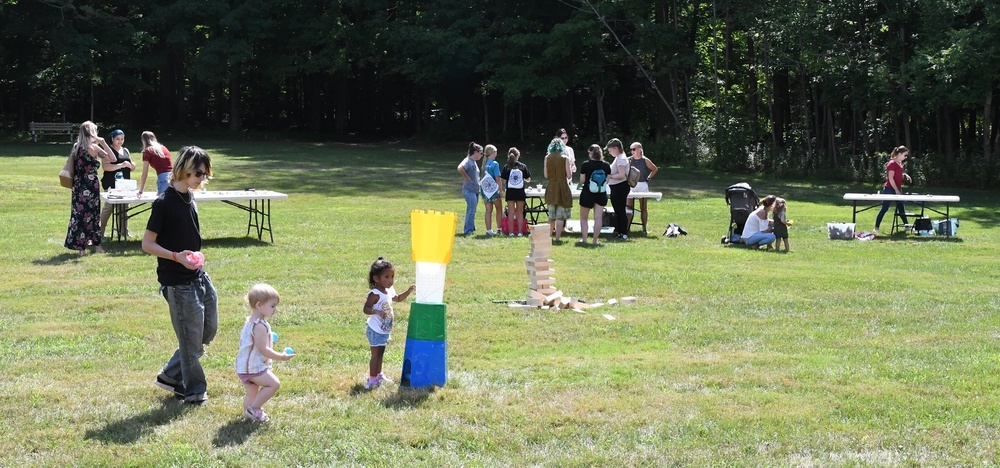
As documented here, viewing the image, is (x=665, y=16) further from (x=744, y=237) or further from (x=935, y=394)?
(x=935, y=394)

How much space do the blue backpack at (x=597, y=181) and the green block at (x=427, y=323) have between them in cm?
876

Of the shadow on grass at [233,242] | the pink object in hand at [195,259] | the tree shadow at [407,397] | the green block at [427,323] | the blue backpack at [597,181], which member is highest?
the blue backpack at [597,181]

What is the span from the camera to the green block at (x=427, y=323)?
6719mm

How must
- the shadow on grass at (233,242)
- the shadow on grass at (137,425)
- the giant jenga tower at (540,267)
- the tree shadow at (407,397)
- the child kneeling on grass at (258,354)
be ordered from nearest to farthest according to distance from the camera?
1. the shadow on grass at (137,425)
2. the child kneeling on grass at (258,354)
3. the tree shadow at (407,397)
4. the giant jenga tower at (540,267)
5. the shadow on grass at (233,242)

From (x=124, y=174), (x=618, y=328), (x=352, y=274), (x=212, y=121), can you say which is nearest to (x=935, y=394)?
(x=618, y=328)

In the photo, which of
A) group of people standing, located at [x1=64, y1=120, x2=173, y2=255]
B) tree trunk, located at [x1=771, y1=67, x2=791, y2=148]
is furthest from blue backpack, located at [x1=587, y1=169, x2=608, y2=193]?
tree trunk, located at [x1=771, y1=67, x2=791, y2=148]

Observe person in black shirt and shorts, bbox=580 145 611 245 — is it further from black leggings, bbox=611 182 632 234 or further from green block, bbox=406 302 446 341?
green block, bbox=406 302 446 341

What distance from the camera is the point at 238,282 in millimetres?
11250

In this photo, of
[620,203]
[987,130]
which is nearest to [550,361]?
[620,203]

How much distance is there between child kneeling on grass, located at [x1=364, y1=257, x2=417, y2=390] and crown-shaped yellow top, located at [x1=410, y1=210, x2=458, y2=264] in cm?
23

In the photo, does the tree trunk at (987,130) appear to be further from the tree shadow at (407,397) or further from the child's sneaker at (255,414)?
the child's sneaker at (255,414)

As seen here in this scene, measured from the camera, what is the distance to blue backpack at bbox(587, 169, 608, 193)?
15.3 metres

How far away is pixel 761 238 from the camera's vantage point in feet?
50.5

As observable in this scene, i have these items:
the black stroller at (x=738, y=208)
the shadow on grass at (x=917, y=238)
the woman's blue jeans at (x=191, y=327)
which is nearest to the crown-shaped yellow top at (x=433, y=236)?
the woman's blue jeans at (x=191, y=327)
